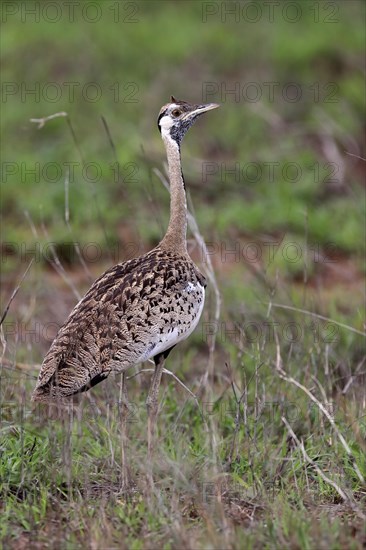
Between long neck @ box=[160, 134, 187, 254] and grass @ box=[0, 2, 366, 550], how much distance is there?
1.23ft

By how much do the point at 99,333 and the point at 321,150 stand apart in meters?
4.65

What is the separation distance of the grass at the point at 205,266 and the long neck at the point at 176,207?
375 mm

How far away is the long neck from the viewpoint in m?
4.39

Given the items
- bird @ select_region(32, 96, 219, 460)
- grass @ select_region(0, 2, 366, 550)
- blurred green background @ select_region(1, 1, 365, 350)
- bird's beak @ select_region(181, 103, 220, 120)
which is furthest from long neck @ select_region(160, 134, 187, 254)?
blurred green background @ select_region(1, 1, 365, 350)

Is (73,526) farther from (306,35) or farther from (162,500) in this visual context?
(306,35)

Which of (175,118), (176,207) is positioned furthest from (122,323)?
(175,118)

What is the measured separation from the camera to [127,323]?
3.97 meters

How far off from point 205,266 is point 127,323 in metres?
0.83

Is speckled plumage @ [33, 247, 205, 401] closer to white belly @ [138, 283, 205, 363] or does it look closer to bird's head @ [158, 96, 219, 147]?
white belly @ [138, 283, 205, 363]

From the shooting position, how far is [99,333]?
394cm

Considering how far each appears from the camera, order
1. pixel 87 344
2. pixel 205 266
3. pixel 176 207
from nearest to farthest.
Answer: pixel 87 344 → pixel 176 207 → pixel 205 266

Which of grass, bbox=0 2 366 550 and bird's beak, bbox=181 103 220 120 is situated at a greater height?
bird's beak, bbox=181 103 220 120

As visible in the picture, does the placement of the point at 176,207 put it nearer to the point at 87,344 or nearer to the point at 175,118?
the point at 175,118

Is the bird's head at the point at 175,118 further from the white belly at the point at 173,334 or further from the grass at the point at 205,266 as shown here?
the white belly at the point at 173,334
